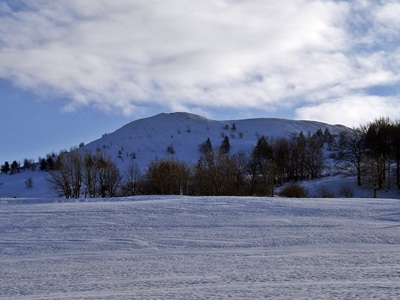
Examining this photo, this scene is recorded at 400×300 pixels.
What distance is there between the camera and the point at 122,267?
32.3ft

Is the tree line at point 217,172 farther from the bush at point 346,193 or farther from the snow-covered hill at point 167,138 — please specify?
the snow-covered hill at point 167,138

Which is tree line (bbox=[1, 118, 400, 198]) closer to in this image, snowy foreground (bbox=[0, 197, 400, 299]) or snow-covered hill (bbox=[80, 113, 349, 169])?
snowy foreground (bbox=[0, 197, 400, 299])

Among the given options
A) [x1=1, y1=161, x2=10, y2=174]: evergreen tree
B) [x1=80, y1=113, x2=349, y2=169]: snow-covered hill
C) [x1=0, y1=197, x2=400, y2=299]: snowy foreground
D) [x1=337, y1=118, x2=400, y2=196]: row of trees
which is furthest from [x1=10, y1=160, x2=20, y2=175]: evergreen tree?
[x1=0, y1=197, x2=400, y2=299]: snowy foreground

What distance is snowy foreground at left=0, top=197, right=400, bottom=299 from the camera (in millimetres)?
7445

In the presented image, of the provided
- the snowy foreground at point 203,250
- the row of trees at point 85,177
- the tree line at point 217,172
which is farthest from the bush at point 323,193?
the snowy foreground at point 203,250

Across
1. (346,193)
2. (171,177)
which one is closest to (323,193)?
(346,193)

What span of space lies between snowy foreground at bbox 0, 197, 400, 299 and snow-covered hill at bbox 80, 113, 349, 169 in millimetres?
64633

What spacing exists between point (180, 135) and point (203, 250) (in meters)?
105

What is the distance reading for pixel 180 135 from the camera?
117188 millimetres

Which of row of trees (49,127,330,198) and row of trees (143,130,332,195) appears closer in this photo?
row of trees (143,130,332,195)

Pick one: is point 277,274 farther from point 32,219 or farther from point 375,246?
point 32,219

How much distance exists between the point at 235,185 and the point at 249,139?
2697 inches

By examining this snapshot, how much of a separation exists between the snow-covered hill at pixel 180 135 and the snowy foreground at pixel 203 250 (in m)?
64.6

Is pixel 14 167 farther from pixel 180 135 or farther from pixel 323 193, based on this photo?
pixel 323 193
